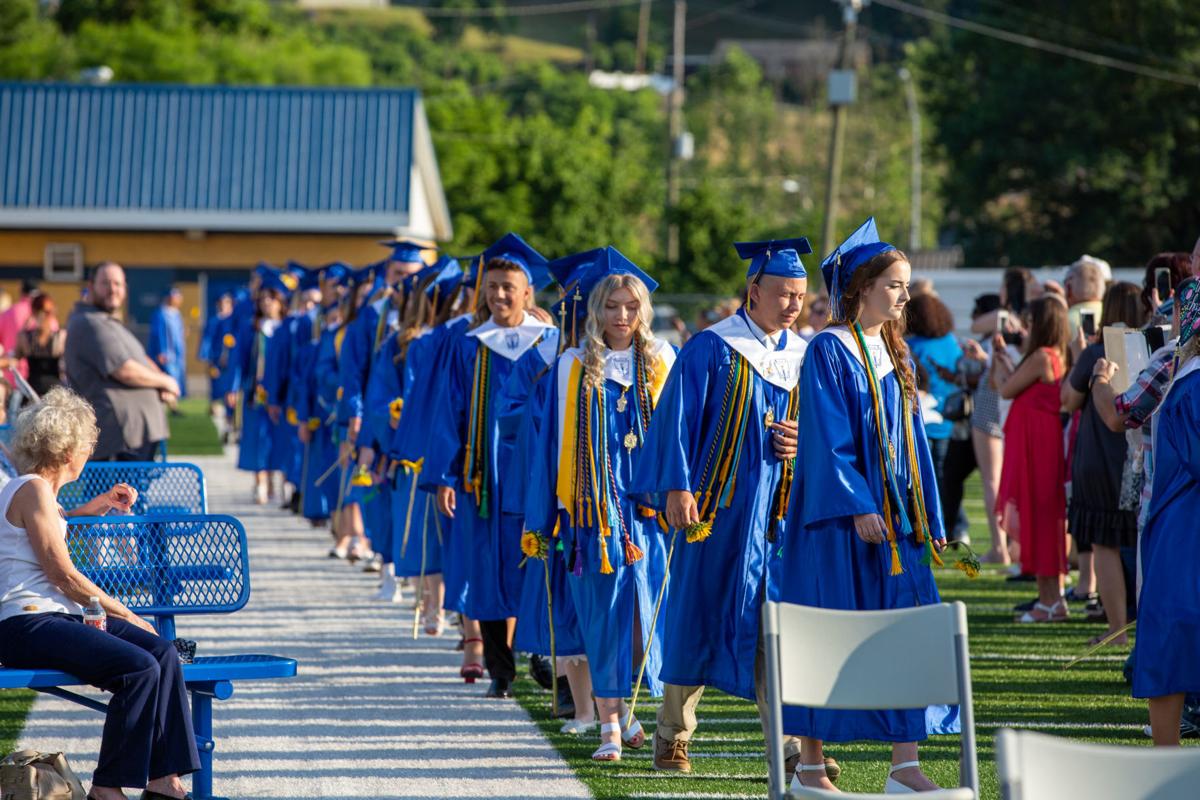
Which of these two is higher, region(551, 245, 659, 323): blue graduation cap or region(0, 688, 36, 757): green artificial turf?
region(551, 245, 659, 323): blue graduation cap

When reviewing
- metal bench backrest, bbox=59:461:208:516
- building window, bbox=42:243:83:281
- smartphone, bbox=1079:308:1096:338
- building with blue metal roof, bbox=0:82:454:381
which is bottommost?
metal bench backrest, bbox=59:461:208:516

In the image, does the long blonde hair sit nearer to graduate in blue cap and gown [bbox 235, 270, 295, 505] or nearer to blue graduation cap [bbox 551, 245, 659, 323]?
blue graduation cap [bbox 551, 245, 659, 323]

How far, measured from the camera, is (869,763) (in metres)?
7.20

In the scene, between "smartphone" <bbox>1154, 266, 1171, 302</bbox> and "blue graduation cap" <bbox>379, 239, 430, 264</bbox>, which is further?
"blue graduation cap" <bbox>379, 239, 430, 264</bbox>

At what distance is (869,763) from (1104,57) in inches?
1366

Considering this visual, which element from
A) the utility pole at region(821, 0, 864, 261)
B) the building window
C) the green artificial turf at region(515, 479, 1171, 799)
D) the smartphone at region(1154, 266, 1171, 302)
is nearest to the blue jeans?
the green artificial turf at region(515, 479, 1171, 799)

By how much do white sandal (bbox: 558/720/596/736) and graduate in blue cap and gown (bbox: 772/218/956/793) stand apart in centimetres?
161

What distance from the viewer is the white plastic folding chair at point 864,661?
15.6 feet

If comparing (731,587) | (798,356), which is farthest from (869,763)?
(798,356)

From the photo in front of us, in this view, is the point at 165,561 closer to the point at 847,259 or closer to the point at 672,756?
the point at 672,756

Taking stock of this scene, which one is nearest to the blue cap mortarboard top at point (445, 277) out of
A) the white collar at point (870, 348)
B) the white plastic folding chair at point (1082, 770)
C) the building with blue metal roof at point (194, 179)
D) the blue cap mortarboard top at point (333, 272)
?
the white collar at point (870, 348)

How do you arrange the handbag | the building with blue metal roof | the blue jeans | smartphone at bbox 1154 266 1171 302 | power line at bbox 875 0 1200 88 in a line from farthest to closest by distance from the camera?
the building with blue metal roof
power line at bbox 875 0 1200 88
smartphone at bbox 1154 266 1171 302
the blue jeans
the handbag

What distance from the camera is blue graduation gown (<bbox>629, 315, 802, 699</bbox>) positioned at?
264 inches

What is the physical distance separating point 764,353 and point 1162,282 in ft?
8.91
